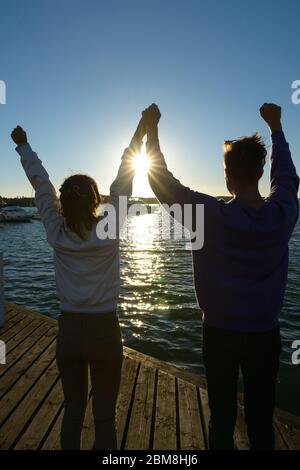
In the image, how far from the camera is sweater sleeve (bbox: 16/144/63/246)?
2553mm

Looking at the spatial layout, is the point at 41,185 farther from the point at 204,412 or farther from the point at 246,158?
the point at 204,412

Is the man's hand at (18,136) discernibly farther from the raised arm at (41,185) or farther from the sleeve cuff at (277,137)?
the sleeve cuff at (277,137)

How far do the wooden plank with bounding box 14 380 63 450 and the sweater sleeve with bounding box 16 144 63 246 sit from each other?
7.66ft

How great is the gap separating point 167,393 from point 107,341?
101 inches

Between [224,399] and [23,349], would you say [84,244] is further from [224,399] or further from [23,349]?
[23,349]

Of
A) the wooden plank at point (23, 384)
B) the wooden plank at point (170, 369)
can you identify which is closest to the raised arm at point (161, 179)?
the wooden plank at point (23, 384)

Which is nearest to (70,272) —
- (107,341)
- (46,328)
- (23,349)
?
(107,341)

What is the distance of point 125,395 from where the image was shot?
461cm

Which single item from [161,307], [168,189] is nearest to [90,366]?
[168,189]

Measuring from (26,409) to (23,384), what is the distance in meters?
0.65

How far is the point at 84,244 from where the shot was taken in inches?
93.2

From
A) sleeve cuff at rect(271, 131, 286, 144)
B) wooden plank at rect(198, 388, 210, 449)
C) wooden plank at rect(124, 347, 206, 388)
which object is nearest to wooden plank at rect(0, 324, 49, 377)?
wooden plank at rect(124, 347, 206, 388)

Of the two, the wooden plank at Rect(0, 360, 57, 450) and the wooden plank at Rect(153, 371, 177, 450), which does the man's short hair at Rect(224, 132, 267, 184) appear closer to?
the wooden plank at Rect(153, 371, 177, 450)

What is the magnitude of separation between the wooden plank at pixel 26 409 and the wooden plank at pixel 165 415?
1.20 meters
